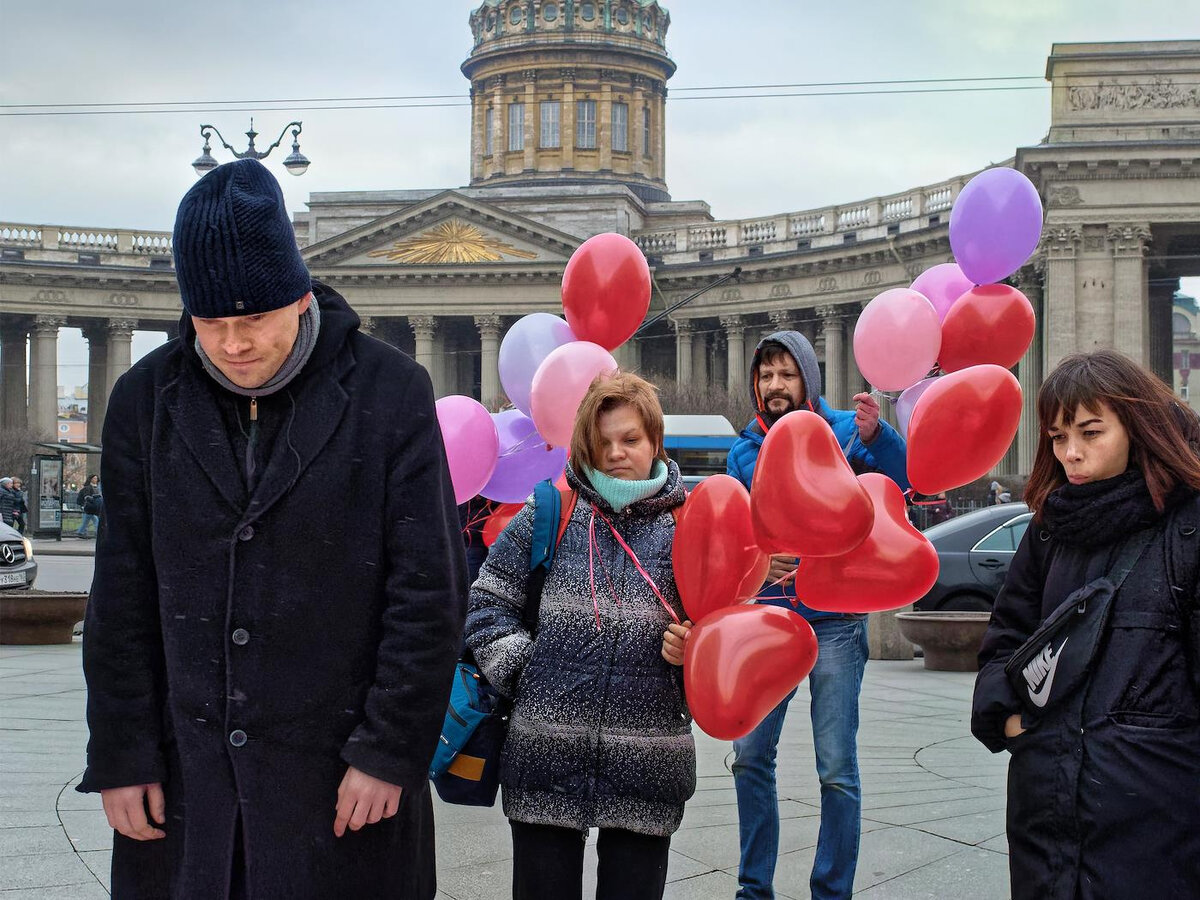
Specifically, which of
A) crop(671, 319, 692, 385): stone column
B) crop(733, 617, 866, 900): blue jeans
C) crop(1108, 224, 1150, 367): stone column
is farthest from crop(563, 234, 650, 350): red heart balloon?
crop(671, 319, 692, 385): stone column

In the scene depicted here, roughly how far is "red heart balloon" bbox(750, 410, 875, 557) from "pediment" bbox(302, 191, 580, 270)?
2126 inches

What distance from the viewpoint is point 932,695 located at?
Result: 34.4 ft

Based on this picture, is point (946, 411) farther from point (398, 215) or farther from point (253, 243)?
point (398, 215)

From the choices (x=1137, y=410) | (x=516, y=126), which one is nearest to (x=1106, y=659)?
(x=1137, y=410)

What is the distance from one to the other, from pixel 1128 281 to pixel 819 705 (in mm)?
34011

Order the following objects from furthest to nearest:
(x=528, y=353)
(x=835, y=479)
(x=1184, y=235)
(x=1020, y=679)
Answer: (x=1184, y=235) → (x=528, y=353) → (x=835, y=479) → (x=1020, y=679)

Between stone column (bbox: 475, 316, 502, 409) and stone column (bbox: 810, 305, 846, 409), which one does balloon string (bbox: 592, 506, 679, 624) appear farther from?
stone column (bbox: 475, 316, 502, 409)

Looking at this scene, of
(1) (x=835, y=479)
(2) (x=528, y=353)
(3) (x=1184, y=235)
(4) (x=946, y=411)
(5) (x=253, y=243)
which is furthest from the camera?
(3) (x=1184, y=235)

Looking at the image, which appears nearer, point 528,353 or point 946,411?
point 946,411

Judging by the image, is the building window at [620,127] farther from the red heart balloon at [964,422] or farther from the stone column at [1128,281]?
the red heart balloon at [964,422]

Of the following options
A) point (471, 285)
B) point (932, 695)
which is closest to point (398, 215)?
point (471, 285)

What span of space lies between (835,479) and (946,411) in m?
0.87

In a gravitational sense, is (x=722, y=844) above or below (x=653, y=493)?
below

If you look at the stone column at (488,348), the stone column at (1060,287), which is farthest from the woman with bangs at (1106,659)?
the stone column at (488,348)
